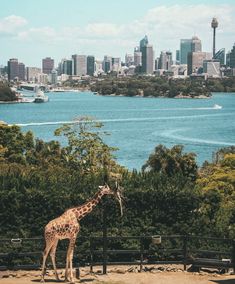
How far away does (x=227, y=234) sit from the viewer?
858 inches

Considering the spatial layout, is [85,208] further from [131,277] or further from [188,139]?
[188,139]

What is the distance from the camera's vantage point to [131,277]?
18219 millimetres

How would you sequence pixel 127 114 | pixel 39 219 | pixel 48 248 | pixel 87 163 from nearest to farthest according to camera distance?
pixel 48 248, pixel 39 219, pixel 87 163, pixel 127 114

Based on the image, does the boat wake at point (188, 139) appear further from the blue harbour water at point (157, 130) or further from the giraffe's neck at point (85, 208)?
the giraffe's neck at point (85, 208)

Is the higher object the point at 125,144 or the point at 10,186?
the point at 10,186

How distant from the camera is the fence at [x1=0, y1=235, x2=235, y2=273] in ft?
62.0

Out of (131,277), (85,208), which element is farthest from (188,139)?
(85,208)

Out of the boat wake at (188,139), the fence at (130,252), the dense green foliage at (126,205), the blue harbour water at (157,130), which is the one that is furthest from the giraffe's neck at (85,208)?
the boat wake at (188,139)

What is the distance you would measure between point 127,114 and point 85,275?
148 metres

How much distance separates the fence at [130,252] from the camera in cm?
1891

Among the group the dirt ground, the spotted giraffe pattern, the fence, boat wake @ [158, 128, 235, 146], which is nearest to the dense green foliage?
the fence

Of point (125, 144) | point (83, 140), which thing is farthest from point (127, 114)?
point (83, 140)

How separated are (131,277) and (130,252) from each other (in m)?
1.55

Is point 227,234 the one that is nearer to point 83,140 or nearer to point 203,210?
point 203,210
